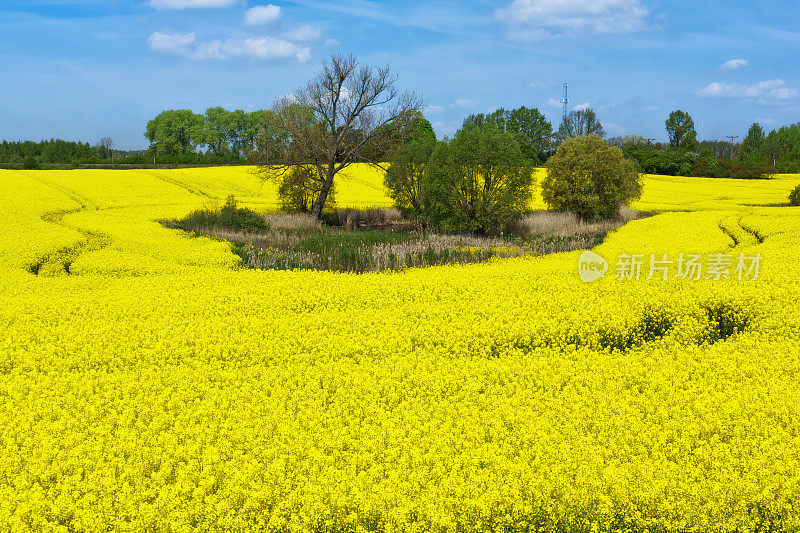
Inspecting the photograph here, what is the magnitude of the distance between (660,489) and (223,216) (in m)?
23.2

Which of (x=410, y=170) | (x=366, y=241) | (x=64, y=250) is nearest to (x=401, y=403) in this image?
(x=64, y=250)

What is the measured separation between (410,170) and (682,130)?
249 ft

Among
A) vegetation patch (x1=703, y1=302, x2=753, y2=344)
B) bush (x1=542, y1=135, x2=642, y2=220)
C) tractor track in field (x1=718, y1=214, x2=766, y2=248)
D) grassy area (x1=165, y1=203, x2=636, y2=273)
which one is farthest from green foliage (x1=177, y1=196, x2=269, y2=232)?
tractor track in field (x1=718, y1=214, x2=766, y2=248)

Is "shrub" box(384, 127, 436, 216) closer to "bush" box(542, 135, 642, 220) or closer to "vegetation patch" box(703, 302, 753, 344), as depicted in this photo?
"bush" box(542, 135, 642, 220)

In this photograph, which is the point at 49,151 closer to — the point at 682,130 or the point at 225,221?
the point at 225,221

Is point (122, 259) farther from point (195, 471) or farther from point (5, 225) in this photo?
point (195, 471)

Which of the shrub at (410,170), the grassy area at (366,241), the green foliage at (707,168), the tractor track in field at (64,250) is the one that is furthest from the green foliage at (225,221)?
the green foliage at (707,168)

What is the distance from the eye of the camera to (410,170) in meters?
31.3

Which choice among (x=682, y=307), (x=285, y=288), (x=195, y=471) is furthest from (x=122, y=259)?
(x=682, y=307)

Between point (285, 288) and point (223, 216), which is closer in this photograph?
point (285, 288)

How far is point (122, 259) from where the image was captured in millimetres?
16094

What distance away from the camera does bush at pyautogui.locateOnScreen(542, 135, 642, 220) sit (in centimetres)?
3048

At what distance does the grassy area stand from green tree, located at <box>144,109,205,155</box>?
77.2m

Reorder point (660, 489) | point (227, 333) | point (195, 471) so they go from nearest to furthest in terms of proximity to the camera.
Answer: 1. point (660, 489)
2. point (195, 471)
3. point (227, 333)
